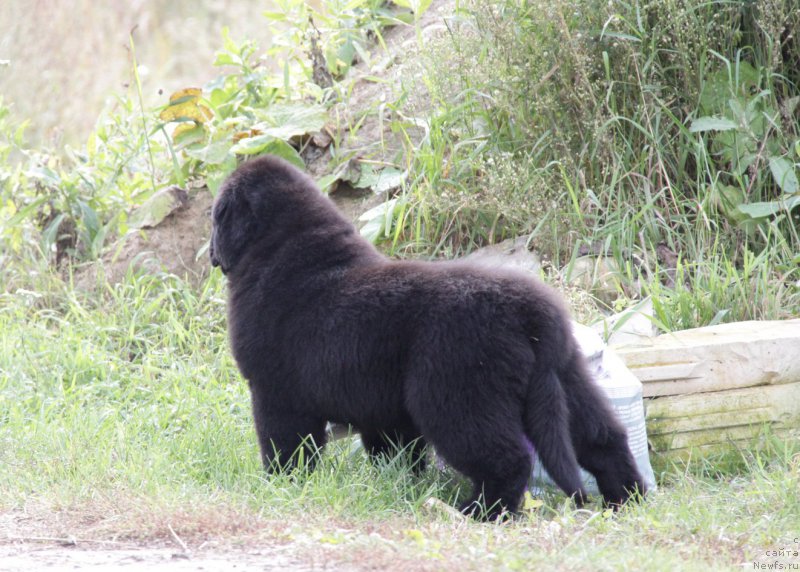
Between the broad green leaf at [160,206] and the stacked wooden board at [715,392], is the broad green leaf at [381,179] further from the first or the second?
the stacked wooden board at [715,392]

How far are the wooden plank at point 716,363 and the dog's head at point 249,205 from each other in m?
1.54

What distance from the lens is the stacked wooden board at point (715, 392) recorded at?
4039 millimetres

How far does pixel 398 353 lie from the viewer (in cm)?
338

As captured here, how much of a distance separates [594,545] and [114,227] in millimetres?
4481

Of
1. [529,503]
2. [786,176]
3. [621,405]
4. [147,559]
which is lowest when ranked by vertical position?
[529,503]

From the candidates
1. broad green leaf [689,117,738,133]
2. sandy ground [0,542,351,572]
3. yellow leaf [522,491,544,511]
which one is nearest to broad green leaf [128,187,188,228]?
broad green leaf [689,117,738,133]

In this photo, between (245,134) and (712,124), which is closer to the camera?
(712,124)

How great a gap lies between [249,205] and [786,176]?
9.46 feet

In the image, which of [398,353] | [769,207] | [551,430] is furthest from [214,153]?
[551,430]

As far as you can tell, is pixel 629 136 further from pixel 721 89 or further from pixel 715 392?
pixel 715 392

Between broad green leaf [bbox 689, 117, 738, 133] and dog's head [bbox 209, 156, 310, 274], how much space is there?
7.66ft

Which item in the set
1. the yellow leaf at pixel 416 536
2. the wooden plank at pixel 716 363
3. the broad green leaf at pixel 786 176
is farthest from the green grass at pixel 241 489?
the broad green leaf at pixel 786 176

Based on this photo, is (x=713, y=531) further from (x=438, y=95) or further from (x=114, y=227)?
(x=114, y=227)

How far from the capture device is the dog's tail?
3203 mm
